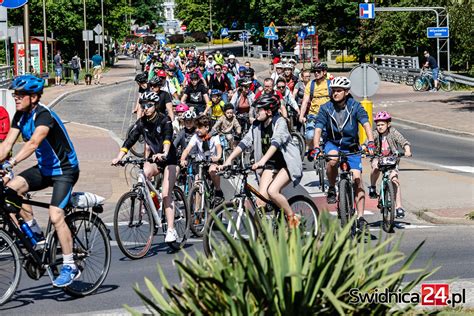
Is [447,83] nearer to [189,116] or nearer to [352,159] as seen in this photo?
[189,116]

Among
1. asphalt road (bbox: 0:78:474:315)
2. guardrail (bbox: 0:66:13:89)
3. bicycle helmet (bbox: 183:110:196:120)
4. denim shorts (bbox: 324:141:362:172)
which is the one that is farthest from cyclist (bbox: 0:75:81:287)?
guardrail (bbox: 0:66:13:89)

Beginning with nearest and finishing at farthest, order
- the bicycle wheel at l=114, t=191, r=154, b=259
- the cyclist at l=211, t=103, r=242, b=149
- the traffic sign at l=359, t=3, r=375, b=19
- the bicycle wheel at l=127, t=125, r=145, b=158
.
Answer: the bicycle wheel at l=114, t=191, r=154, b=259, the cyclist at l=211, t=103, r=242, b=149, the bicycle wheel at l=127, t=125, r=145, b=158, the traffic sign at l=359, t=3, r=375, b=19

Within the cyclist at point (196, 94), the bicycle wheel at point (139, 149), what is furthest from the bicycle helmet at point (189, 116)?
the bicycle wheel at point (139, 149)

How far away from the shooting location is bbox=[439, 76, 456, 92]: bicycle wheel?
46353 millimetres

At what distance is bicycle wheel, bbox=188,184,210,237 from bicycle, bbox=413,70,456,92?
34.8 m

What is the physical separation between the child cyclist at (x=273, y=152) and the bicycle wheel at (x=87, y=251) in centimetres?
193

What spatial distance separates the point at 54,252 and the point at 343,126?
4.26 m

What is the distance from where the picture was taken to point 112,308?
857cm

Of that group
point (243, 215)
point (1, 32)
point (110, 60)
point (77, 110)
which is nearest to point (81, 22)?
point (110, 60)

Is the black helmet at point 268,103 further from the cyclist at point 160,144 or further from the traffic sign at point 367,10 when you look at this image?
the traffic sign at point 367,10

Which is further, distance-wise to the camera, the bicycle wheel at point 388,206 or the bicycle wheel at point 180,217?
the bicycle wheel at point 388,206

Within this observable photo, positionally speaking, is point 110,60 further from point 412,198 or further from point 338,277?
point 338,277

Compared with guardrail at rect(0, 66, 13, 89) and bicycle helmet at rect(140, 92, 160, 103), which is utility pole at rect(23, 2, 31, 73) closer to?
guardrail at rect(0, 66, 13, 89)

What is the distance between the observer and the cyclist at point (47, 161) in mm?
8742
